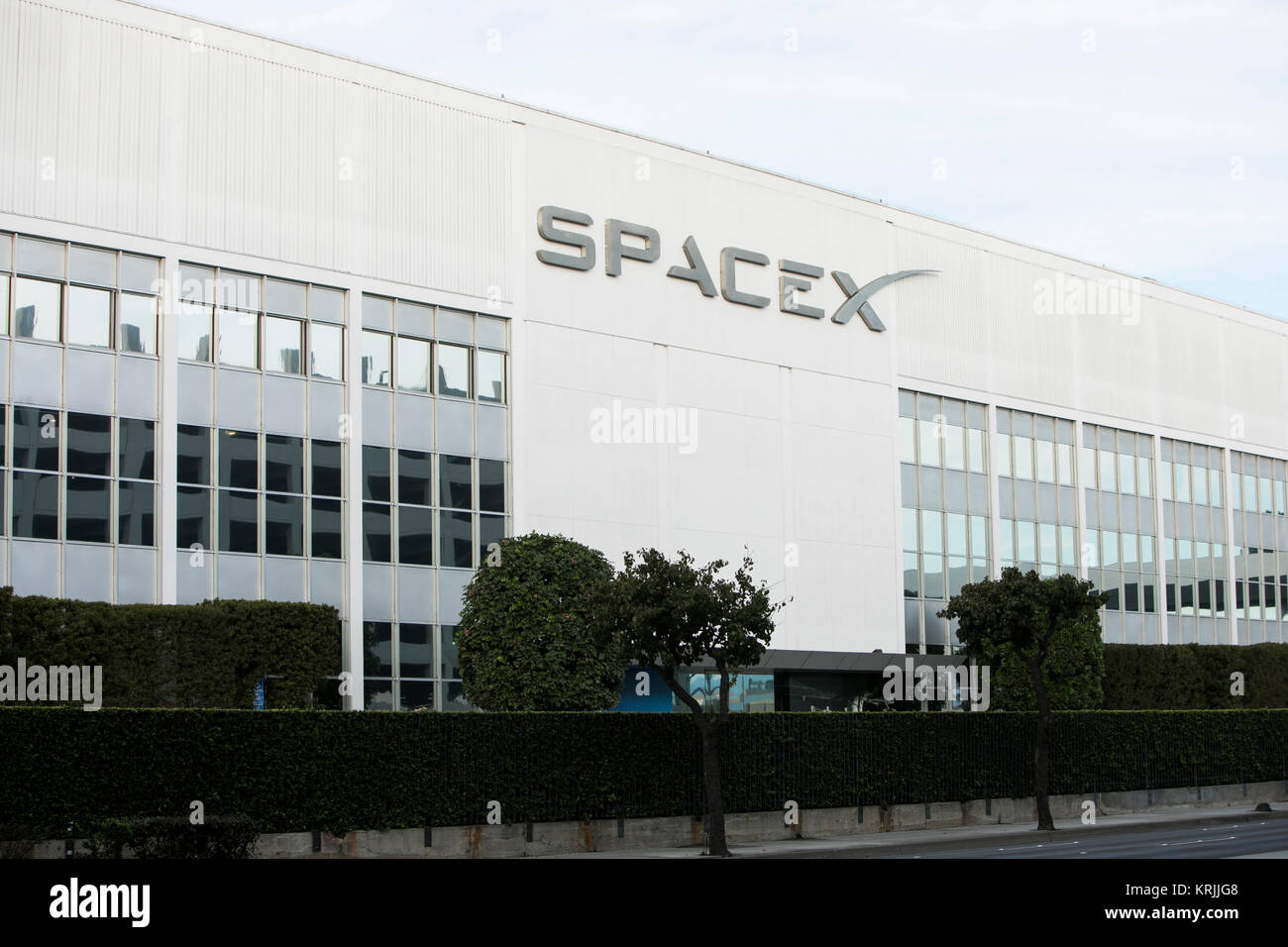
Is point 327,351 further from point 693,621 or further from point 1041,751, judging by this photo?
point 1041,751

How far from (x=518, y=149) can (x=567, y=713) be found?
16.7 meters

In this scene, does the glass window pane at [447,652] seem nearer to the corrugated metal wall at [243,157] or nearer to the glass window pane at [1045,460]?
the corrugated metal wall at [243,157]

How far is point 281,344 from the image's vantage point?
3519cm

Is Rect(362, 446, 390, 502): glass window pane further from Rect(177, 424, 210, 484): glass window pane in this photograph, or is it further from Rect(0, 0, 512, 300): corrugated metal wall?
Rect(0, 0, 512, 300): corrugated metal wall

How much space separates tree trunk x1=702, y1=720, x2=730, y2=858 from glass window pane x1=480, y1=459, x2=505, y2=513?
10.8m

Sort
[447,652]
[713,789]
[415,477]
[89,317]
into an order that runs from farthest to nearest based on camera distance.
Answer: [415,477]
[447,652]
[89,317]
[713,789]

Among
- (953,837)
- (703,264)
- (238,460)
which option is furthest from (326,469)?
(953,837)

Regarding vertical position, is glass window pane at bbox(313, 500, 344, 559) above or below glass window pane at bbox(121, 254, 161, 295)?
below

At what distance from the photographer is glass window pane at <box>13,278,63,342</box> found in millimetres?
31500

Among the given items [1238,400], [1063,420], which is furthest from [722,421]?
[1238,400]

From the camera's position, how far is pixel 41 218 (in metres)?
31.7

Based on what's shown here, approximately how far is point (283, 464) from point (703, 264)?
48.0 feet

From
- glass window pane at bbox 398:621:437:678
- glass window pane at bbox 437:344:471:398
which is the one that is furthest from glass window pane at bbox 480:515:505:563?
glass window pane at bbox 437:344:471:398

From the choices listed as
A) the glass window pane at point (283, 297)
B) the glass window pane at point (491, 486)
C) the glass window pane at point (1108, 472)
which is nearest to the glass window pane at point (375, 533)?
the glass window pane at point (491, 486)
